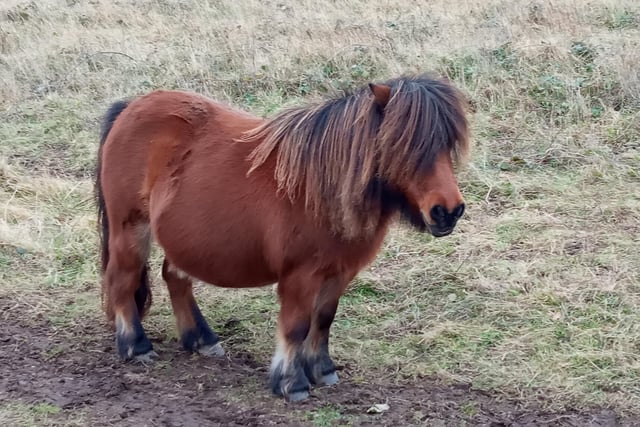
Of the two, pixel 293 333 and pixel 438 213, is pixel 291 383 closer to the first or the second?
pixel 293 333

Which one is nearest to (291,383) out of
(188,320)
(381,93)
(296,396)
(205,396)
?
(296,396)

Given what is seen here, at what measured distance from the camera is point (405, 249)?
5.38 metres

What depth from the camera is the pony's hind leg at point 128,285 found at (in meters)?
4.19

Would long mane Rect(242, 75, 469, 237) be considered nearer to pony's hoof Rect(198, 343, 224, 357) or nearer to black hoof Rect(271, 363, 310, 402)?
black hoof Rect(271, 363, 310, 402)

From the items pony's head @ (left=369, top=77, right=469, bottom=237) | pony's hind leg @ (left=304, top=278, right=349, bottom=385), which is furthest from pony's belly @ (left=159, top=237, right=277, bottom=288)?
pony's head @ (left=369, top=77, right=469, bottom=237)

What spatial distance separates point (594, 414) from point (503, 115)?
4.29 metres

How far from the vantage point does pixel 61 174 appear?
23.1ft

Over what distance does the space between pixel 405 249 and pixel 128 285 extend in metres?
2.02

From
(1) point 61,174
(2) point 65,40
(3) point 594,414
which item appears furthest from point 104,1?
(3) point 594,414

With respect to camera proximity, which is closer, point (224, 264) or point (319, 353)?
point (224, 264)

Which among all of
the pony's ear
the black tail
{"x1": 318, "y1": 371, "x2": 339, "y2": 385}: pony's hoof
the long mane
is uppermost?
the pony's ear

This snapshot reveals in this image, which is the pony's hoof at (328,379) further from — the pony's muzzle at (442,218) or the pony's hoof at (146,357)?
the pony's muzzle at (442,218)

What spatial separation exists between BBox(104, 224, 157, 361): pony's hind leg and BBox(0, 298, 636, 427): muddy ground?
0.33ft

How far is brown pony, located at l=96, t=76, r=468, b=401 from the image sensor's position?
3246 millimetres
